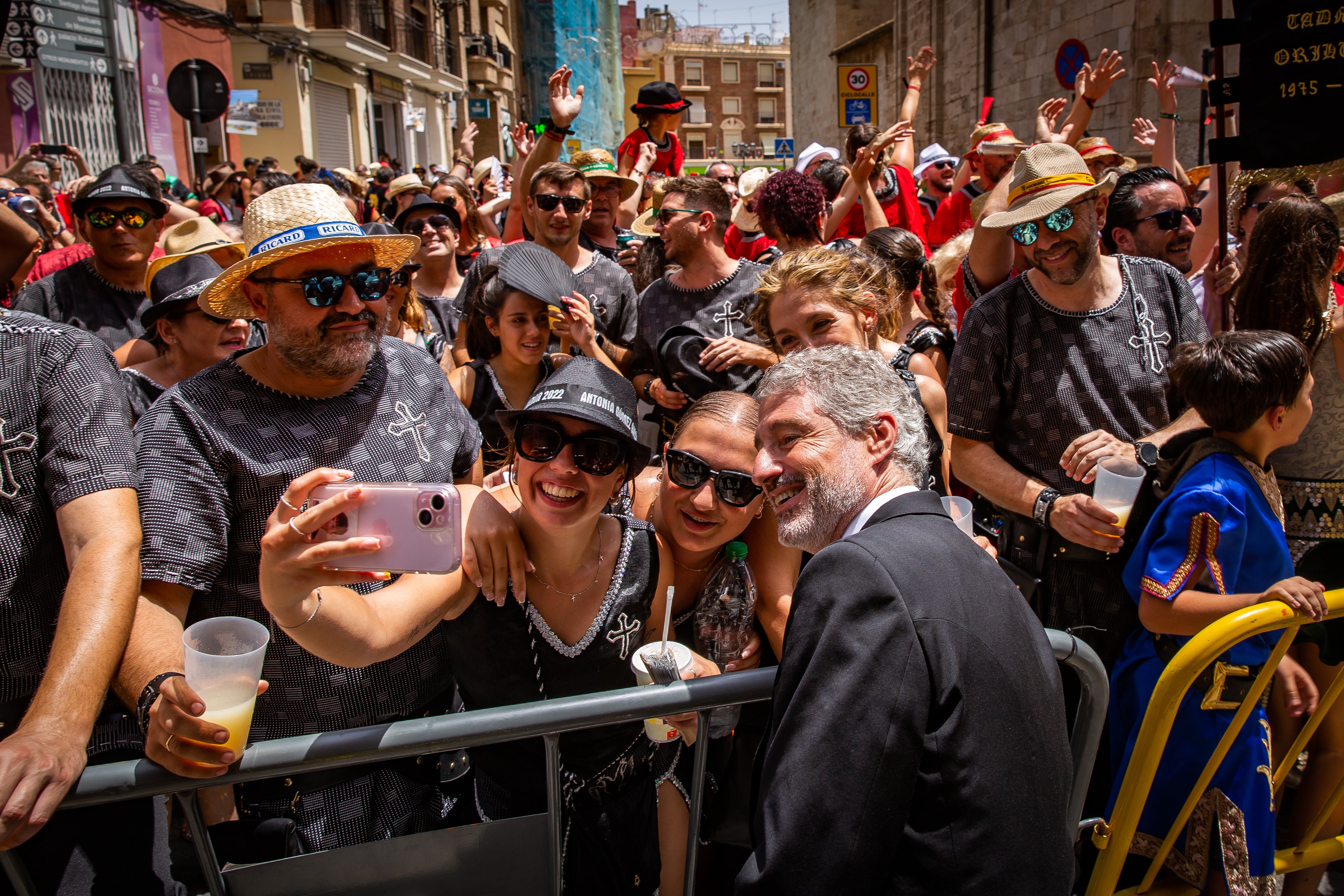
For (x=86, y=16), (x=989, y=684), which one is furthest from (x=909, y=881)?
(x=86, y=16)

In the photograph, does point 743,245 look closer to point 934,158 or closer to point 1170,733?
point 934,158

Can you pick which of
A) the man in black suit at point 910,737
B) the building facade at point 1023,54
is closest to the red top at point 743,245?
the building facade at point 1023,54

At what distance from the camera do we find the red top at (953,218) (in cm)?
655

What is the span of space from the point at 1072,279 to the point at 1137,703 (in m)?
1.40

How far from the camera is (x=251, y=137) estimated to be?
21656mm

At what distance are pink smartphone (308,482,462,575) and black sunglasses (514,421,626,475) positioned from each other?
55 centimetres

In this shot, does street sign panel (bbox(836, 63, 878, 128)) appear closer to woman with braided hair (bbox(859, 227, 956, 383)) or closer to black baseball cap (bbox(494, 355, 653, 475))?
woman with braided hair (bbox(859, 227, 956, 383))

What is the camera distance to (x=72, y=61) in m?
13.4

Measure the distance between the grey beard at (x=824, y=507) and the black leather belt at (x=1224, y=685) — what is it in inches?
49.4

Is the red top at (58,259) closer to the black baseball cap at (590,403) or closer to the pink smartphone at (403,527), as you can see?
the black baseball cap at (590,403)

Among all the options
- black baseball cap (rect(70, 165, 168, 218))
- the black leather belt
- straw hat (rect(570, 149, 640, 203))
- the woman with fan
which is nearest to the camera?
the black leather belt

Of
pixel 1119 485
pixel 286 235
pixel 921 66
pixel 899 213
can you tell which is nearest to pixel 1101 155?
pixel 899 213

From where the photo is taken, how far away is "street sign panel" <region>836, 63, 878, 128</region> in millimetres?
13297

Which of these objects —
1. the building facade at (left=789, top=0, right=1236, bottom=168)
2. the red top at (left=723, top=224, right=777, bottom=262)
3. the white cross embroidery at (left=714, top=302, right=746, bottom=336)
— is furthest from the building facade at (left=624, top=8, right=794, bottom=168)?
the white cross embroidery at (left=714, top=302, right=746, bottom=336)
